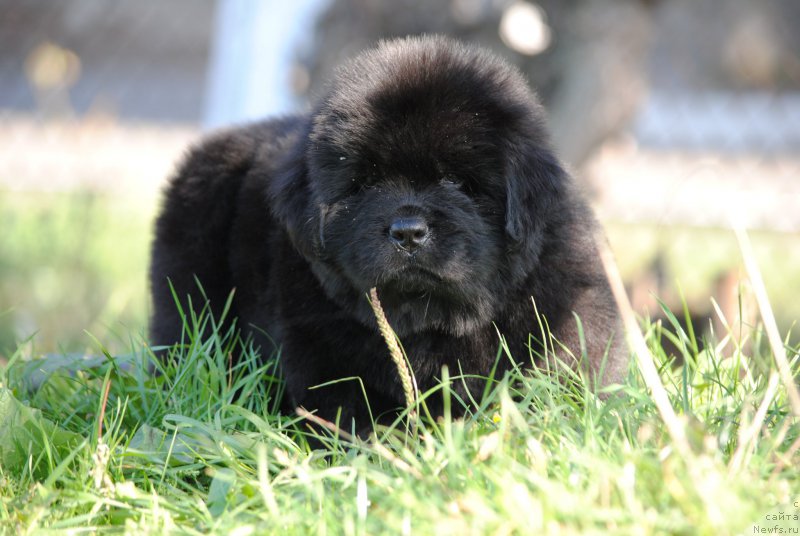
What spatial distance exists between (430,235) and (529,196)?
1.06 ft

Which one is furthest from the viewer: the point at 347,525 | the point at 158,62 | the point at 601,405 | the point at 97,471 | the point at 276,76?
the point at 158,62

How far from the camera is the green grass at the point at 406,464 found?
168 cm

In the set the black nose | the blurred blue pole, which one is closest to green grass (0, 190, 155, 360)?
the blurred blue pole

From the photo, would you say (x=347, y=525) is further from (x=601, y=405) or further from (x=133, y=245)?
(x=133, y=245)

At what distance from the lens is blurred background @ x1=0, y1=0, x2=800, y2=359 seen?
5.23 m

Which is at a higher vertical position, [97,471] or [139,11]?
[139,11]

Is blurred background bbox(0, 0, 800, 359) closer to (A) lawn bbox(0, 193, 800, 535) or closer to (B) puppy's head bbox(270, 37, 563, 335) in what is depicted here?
(A) lawn bbox(0, 193, 800, 535)

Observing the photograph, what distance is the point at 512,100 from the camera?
267 cm

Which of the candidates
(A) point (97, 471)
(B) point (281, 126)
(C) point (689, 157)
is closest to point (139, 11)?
(C) point (689, 157)

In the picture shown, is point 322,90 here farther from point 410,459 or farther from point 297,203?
point 410,459

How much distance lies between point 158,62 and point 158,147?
1.31 meters

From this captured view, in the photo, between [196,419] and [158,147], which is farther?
[158,147]

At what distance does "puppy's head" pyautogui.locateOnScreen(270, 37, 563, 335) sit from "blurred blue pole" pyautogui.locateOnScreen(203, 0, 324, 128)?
3.07m

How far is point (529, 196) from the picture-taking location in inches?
102
